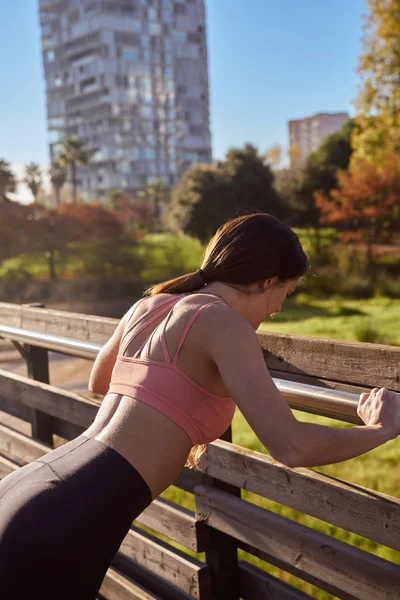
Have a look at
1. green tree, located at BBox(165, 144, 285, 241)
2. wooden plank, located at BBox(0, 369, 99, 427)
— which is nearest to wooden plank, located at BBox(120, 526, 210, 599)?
wooden plank, located at BBox(0, 369, 99, 427)

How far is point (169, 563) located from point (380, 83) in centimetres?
1693

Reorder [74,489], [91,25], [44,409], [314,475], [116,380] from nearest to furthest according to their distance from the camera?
[74,489], [116,380], [314,475], [44,409], [91,25]

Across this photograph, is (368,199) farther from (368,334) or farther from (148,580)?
(148,580)

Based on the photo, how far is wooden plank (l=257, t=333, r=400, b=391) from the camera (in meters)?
1.76

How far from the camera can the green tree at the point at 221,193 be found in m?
27.6

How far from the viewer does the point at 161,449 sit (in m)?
1.65

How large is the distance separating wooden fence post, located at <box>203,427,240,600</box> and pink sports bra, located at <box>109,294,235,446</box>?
740 millimetres

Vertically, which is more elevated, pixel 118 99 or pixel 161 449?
pixel 118 99

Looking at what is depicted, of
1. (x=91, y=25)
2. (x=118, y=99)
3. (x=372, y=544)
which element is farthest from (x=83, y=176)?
(x=372, y=544)

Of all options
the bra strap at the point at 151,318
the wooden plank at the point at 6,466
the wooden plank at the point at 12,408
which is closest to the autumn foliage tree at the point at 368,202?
the wooden plank at the point at 12,408

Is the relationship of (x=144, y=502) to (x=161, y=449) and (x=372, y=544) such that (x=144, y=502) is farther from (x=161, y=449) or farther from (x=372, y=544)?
(x=372, y=544)

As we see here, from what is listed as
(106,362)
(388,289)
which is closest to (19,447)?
(106,362)

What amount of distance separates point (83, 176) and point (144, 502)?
111689 mm

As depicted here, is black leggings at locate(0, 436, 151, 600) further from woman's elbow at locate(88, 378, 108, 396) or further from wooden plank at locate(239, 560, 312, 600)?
wooden plank at locate(239, 560, 312, 600)
